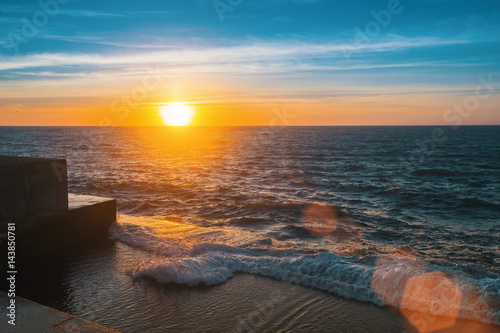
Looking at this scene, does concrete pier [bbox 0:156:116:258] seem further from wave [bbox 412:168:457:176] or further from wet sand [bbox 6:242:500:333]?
wave [bbox 412:168:457:176]

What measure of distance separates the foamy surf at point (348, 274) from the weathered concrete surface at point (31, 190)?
6.27 ft

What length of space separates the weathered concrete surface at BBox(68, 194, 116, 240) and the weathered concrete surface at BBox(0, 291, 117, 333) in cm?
378

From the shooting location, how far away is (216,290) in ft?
20.2

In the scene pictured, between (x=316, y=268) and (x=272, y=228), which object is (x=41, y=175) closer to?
(x=316, y=268)

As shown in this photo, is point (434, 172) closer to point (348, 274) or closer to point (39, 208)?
point (348, 274)

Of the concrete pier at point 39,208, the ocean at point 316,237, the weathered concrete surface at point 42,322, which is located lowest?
the ocean at point 316,237

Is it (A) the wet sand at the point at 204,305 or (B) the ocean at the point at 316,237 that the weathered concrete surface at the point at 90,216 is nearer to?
(B) the ocean at the point at 316,237

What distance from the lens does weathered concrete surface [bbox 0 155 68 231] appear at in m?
6.41

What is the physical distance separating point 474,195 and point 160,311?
1934cm

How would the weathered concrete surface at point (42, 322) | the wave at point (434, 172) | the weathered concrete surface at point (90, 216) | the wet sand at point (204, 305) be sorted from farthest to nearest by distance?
the wave at point (434, 172), the weathered concrete surface at point (90, 216), the wet sand at point (204, 305), the weathered concrete surface at point (42, 322)

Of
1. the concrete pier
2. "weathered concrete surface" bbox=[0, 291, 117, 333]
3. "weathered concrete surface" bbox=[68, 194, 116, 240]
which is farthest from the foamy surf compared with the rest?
"weathered concrete surface" bbox=[0, 291, 117, 333]

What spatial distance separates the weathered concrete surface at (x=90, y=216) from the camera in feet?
26.5

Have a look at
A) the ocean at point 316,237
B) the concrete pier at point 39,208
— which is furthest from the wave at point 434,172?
the concrete pier at point 39,208

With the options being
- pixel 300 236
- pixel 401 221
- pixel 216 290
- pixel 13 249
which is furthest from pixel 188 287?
pixel 401 221
